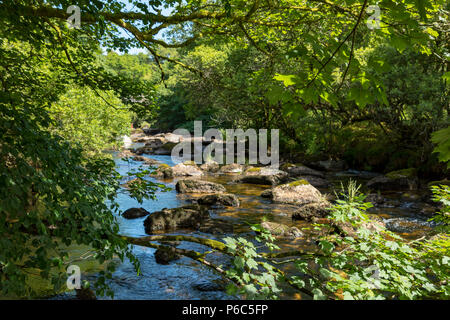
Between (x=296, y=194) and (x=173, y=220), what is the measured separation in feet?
16.8

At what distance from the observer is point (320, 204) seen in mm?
9070

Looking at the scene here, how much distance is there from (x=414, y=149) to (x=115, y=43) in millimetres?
15041

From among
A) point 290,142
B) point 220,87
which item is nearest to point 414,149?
point 290,142

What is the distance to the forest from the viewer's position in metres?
2.10

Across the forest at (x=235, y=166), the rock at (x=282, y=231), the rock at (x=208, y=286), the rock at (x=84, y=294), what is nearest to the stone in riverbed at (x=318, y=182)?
the forest at (x=235, y=166)

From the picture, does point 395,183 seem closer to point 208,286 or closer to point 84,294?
point 208,286

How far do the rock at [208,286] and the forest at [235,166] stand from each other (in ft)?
0.12

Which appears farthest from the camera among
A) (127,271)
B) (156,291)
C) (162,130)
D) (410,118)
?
(162,130)

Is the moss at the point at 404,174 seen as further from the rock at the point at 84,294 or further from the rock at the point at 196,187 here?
the rock at the point at 84,294

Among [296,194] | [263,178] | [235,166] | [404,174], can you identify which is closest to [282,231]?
[296,194]

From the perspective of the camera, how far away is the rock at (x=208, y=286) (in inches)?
203

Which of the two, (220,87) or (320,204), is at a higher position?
(220,87)

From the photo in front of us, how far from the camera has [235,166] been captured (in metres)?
18.6

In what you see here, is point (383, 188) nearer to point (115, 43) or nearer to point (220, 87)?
point (220, 87)
